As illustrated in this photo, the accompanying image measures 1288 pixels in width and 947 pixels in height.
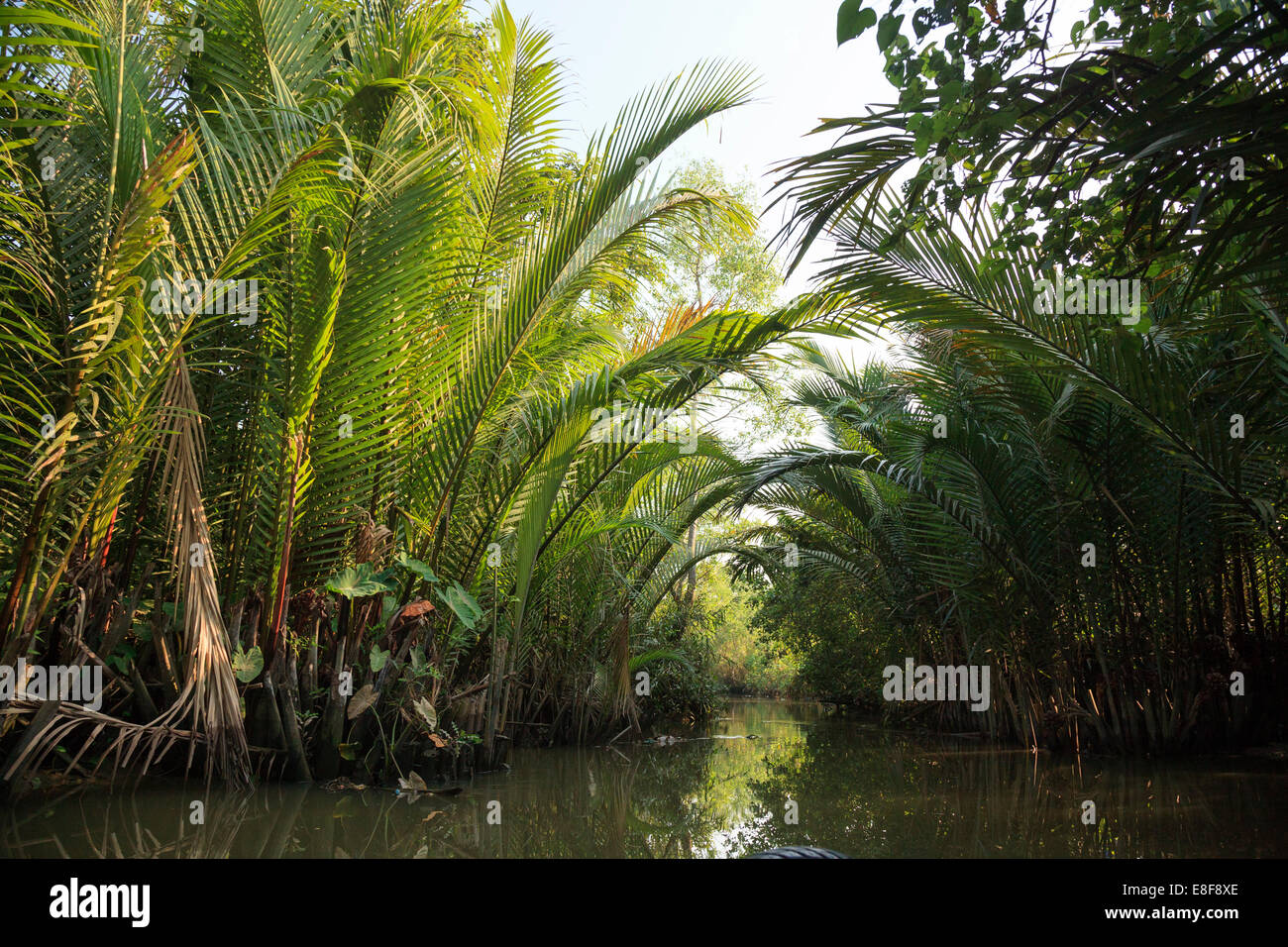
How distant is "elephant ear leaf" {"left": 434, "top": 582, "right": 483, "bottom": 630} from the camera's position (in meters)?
4.37

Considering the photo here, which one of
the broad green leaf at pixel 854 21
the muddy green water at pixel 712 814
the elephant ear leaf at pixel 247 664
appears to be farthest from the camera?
the elephant ear leaf at pixel 247 664

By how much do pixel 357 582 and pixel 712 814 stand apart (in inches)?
82.0

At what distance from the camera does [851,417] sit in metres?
7.54

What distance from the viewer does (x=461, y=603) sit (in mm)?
4430

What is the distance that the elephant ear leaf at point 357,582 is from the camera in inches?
153

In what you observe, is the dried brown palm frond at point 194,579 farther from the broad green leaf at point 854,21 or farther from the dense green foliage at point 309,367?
the broad green leaf at point 854,21

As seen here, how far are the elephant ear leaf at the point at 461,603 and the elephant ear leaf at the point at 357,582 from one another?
1.33 ft

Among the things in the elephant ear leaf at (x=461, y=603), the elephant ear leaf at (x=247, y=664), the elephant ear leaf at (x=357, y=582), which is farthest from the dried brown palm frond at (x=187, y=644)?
the elephant ear leaf at (x=461, y=603)

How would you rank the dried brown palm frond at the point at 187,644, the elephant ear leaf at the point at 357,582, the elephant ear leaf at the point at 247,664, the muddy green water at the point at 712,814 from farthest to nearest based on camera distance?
the elephant ear leaf at the point at 357,582 → the elephant ear leaf at the point at 247,664 → the dried brown palm frond at the point at 187,644 → the muddy green water at the point at 712,814

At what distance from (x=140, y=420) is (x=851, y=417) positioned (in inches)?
235

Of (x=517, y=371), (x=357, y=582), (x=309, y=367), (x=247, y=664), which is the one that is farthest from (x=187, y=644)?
(x=517, y=371)

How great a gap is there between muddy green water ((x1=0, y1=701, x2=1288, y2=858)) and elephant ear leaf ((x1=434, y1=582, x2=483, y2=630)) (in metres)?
0.91

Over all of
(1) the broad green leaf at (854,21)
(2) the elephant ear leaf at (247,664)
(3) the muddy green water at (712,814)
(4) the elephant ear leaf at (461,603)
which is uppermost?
(1) the broad green leaf at (854,21)

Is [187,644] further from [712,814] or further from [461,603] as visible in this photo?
[712,814]
